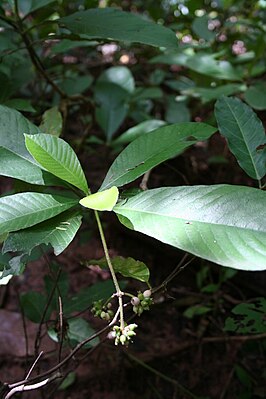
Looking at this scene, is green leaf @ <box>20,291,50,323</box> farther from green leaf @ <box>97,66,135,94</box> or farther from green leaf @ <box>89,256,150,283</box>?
green leaf @ <box>97,66,135,94</box>

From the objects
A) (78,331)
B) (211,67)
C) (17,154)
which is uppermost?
(17,154)

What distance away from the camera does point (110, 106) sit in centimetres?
155

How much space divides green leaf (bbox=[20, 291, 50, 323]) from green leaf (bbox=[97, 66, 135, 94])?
83cm

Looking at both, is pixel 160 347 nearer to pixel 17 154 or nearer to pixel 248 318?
pixel 248 318

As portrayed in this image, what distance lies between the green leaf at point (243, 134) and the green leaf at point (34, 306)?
60cm

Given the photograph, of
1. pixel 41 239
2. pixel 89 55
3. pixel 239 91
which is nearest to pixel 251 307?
pixel 41 239

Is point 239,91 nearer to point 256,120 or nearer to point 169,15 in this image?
point 256,120

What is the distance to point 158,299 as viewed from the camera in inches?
56.9

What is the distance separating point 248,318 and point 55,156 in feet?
1.86

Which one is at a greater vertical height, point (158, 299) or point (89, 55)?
point (89, 55)

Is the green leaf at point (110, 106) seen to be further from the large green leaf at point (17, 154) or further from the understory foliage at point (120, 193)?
the large green leaf at point (17, 154)

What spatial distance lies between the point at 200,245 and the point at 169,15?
2055 millimetres

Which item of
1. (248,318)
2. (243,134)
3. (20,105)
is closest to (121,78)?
(20,105)

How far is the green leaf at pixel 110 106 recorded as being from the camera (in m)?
1.54
